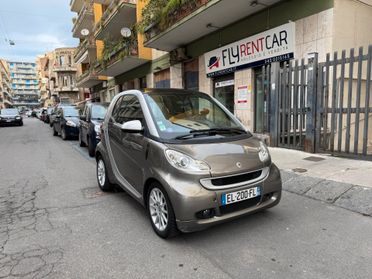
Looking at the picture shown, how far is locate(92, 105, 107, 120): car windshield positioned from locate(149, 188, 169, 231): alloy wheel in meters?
6.11

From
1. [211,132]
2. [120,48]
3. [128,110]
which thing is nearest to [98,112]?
[128,110]

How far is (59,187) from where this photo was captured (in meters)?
5.54

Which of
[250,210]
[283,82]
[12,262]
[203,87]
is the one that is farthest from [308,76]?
[12,262]

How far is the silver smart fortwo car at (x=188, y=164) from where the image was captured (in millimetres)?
3043

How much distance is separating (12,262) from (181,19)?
9.01m

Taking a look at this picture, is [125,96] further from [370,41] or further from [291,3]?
[370,41]

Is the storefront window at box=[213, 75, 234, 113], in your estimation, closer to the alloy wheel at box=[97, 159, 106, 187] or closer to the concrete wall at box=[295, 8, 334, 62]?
the concrete wall at box=[295, 8, 334, 62]

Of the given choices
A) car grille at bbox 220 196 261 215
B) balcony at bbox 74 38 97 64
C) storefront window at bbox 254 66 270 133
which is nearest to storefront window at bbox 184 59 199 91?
storefront window at bbox 254 66 270 133

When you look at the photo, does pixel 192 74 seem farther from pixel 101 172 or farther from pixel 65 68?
pixel 65 68

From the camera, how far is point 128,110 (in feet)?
14.4

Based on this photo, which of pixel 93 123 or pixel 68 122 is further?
pixel 68 122

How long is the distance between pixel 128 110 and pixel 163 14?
25.2 ft

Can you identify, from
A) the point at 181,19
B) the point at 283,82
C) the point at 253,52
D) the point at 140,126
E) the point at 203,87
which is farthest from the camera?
the point at 203,87

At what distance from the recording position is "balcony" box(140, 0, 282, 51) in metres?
8.57
